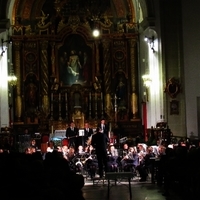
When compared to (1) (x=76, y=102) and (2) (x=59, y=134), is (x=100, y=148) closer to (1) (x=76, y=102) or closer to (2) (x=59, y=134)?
(2) (x=59, y=134)

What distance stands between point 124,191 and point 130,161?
4058mm

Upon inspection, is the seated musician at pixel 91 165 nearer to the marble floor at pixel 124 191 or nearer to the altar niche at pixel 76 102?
the marble floor at pixel 124 191

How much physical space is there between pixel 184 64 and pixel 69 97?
9.26m

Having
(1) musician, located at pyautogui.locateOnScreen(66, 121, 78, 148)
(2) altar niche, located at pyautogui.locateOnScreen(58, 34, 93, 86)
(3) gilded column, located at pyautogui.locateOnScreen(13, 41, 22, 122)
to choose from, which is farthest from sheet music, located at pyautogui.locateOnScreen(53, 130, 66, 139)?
(2) altar niche, located at pyautogui.locateOnScreen(58, 34, 93, 86)

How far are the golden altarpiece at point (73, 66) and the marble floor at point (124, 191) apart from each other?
13.8 metres

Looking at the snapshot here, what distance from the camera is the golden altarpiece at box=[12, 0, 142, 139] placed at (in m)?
Answer: 32.4

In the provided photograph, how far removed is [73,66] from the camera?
3278cm

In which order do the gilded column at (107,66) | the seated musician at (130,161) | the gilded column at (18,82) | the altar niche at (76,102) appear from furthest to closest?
the gilded column at (107,66) → the altar niche at (76,102) → the gilded column at (18,82) → the seated musician at (130,161)

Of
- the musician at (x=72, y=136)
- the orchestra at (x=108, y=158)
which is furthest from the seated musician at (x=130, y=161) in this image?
the musician at (x=72, y=136)

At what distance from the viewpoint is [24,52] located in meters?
32.8

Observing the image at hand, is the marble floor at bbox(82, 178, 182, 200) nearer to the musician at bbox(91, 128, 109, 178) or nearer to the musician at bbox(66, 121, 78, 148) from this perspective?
the musician at bbox(91, 128, 109, 178)

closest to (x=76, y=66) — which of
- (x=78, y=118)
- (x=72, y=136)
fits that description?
(x=78, y=118)

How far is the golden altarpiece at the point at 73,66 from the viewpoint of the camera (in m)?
32.4

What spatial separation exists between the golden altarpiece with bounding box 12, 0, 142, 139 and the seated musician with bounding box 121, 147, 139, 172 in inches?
461
